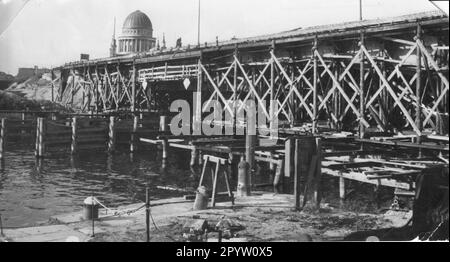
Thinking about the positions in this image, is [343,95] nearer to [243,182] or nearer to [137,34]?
[243,182]

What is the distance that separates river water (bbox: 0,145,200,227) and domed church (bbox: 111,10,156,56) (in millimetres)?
44851

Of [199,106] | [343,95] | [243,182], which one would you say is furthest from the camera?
[199,106]

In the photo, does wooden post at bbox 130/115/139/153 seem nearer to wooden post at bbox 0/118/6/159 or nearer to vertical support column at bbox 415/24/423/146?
wooden post at bbox 0/118/6/159

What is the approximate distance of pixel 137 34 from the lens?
74750 mm

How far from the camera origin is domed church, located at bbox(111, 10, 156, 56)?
7469cm

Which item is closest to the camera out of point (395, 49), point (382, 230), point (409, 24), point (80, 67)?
point (382, 230)

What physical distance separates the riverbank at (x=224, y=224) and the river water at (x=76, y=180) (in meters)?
3.88

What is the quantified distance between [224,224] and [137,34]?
223ft

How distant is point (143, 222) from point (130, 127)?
Answer: 73.5ft

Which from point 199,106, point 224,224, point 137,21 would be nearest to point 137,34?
point 137,21

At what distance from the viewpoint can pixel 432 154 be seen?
15.7 m
